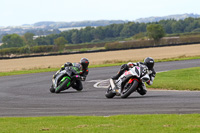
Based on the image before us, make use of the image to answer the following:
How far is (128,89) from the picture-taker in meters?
16.5

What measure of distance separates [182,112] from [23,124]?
4226 mm

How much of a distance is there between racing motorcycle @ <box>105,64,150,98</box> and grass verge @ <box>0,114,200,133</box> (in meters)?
4.30

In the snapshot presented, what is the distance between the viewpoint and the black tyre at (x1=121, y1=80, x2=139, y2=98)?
637 inches

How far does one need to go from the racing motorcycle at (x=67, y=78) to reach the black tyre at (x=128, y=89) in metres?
4.26

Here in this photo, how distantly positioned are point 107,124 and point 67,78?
10327mm

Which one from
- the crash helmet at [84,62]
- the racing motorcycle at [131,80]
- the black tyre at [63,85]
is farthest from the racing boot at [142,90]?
the black tyre at [63,85]

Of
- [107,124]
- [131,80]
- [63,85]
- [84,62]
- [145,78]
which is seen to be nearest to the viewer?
[107,124]

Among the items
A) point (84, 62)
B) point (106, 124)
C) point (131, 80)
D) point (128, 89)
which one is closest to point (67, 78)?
point (84, 62)

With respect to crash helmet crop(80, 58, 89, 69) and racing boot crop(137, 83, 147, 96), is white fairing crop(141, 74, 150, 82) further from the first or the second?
crash helmet crop(80, 58, 89, 69)

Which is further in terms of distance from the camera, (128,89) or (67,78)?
(67,78)

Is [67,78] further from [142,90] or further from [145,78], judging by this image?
[145,78]

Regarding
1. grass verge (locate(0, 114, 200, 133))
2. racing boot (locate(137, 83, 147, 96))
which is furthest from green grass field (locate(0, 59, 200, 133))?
racing boot (locate(137, 83, 147, 96))

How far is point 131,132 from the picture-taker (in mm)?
9477

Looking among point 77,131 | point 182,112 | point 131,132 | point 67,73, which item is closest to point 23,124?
point 77,131
